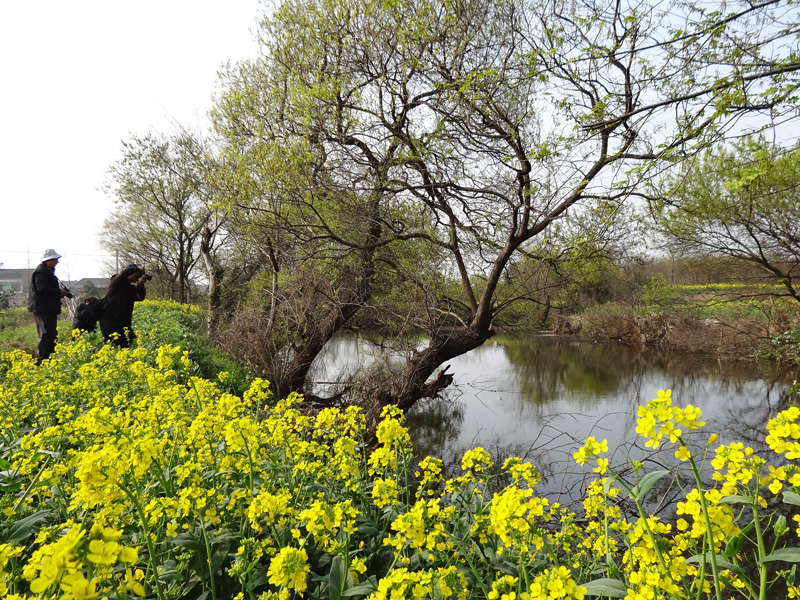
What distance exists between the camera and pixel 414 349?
745 cm

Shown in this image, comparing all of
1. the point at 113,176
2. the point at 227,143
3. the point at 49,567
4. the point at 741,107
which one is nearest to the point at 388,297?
Result: the point at 227,143

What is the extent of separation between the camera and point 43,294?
6.27 meters

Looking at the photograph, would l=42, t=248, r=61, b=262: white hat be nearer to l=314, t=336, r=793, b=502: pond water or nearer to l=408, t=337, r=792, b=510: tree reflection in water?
l=314, t=336, r=793, b=502: pond water

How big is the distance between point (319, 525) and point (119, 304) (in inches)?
262

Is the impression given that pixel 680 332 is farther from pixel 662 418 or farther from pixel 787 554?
pixel 662 418

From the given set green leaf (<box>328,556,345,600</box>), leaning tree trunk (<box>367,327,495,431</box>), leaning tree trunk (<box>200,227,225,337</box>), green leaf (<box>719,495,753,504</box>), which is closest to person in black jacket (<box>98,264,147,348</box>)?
leaning tree trunk (<box>200,227,225,337</box>)

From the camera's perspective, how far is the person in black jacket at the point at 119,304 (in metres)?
6.57

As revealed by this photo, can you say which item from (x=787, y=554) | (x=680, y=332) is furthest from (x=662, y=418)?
(x=680, y=332)

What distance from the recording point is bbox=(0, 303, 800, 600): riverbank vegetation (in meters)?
1.14

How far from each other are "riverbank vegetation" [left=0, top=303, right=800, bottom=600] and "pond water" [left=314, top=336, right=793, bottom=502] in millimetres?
2810

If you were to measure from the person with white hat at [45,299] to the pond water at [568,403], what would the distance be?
487cm

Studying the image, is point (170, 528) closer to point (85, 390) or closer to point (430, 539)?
point (430, 539)

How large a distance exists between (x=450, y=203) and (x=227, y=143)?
15.5 feet

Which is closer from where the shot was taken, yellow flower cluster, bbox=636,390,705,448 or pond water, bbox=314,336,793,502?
yellow flower cluster, bbox=636,390,705,448
